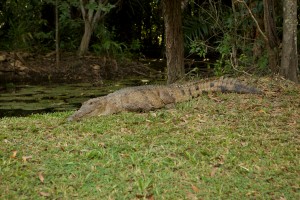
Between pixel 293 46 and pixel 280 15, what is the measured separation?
8.75ft

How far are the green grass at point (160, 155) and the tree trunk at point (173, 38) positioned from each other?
8.86 feet

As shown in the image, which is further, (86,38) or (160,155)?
(86,38)

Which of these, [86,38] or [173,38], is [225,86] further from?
[86,38]

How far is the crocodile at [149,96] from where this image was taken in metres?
6.13

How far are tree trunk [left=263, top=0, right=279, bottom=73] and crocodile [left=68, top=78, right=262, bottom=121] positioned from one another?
3.85 feet

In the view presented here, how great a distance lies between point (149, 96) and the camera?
635cm

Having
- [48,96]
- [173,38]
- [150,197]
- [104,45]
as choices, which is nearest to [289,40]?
[173,38]

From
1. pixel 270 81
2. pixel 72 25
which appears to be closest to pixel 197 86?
pixel 270 81

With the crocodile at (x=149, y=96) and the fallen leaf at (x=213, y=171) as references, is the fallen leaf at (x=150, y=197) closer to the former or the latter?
the fallen leaf at (x=213, y=171)

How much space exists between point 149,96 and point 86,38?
850cm

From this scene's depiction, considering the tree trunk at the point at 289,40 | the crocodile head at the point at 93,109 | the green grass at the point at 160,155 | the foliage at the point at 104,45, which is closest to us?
the green grass at the point at 160,155

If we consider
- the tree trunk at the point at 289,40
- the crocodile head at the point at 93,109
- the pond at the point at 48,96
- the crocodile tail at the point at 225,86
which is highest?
the tree trunk at the point at 289,40

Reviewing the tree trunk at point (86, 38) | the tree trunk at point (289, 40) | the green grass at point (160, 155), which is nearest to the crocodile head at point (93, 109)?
the green grass at point (160, 155)

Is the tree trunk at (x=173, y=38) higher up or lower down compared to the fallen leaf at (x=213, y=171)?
higher up
